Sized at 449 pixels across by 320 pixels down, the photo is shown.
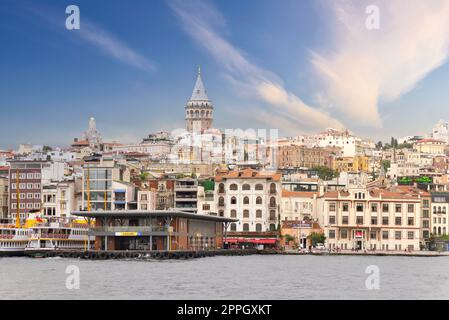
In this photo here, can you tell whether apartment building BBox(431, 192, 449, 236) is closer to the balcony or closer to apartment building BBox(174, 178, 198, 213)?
apartment building BBox(174, 178, 198, 213)

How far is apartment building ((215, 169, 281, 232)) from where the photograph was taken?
4272 inches

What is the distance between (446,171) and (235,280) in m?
113

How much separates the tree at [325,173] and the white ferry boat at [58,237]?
64034 millimetres

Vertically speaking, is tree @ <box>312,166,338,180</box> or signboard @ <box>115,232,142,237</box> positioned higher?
tree @ <box>312,166,338,180</box>

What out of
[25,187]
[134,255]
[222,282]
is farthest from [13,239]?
[222,282]

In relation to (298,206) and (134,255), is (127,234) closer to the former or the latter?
(134,255)

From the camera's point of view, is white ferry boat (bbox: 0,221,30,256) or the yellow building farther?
the yellow building

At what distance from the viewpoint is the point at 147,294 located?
44875 mm

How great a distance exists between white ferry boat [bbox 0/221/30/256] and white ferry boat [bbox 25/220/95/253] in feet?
2.43

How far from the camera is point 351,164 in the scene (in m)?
187

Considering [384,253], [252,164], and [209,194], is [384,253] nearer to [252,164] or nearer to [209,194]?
[209,194]

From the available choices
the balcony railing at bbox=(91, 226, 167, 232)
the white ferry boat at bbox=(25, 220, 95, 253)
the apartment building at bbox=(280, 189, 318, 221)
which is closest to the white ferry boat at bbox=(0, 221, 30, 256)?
the white ferry boat at bbox=(25, 220, 95, 253)

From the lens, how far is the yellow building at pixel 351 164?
18475 cm

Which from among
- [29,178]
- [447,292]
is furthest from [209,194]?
[447,292]
